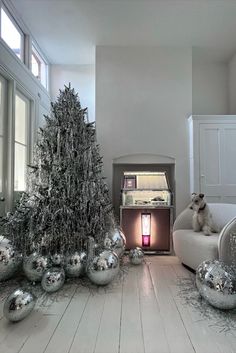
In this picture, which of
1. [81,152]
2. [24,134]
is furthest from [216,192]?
[24,134]

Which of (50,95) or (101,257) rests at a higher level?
(50,95)

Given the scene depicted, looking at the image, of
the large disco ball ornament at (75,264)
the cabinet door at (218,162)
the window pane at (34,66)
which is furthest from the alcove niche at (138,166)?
the window pane at (34,66)

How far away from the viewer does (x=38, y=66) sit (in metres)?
5.16

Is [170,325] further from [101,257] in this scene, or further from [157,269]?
[157,269]

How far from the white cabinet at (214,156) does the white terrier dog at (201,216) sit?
974mm

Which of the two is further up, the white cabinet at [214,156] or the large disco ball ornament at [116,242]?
the white cabinet at [214,156]

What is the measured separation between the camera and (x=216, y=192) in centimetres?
475

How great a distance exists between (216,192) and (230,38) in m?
2.58

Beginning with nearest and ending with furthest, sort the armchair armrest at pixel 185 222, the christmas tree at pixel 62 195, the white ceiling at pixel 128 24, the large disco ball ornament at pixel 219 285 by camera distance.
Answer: the large disco ball ornament at pixel 219 285 < the christmas tree at pixel 62 195 < the white ceiling at pixel 128 24 < the armchair armrest at pixel 185 222

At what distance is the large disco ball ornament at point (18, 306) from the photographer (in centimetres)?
211

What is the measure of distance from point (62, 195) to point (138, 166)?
222 cm

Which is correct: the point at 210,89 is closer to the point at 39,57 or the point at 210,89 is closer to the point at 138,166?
the point at 138,166

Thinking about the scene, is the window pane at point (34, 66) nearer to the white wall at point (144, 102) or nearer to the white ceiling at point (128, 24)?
the white ceiling at point (128, 24)

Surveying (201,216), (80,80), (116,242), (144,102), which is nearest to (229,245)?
(201,216)
